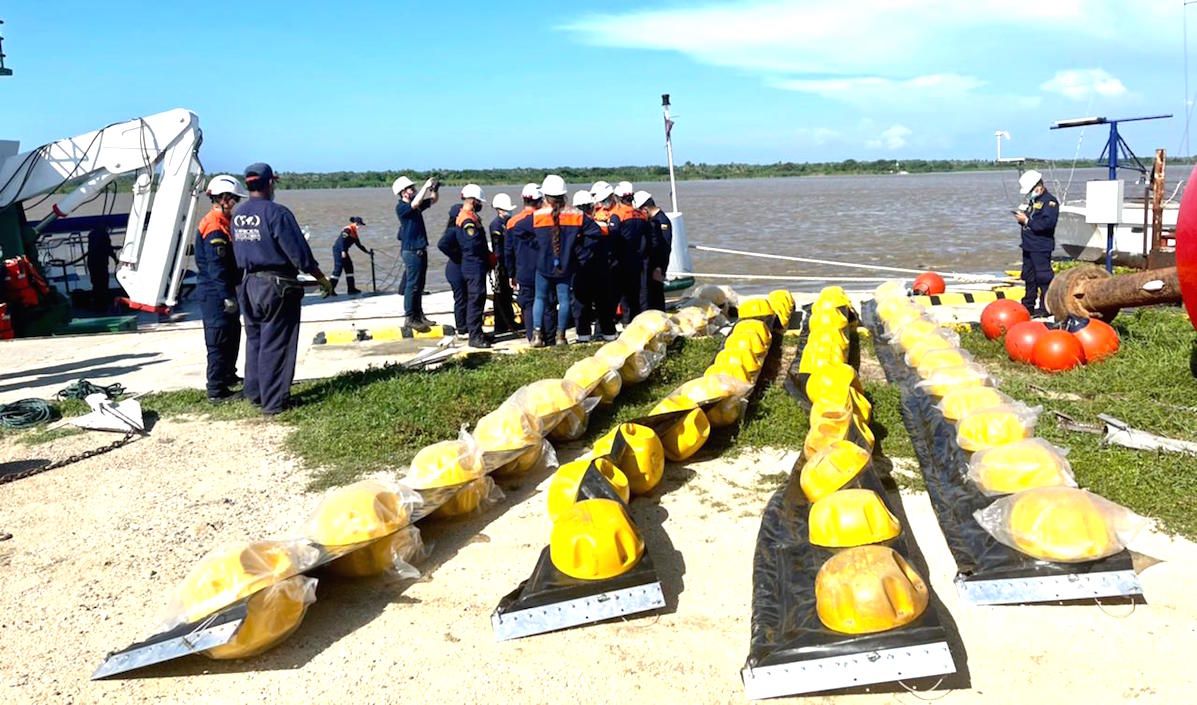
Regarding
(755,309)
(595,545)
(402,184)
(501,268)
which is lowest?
(595,545)

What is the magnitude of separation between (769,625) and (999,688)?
894 millimetres

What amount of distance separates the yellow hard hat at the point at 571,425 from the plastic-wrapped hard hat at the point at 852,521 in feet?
7.66

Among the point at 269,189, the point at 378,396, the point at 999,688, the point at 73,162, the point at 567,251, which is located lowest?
the point at 999,688

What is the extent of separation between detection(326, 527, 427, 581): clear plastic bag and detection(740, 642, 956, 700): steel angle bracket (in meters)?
1.89

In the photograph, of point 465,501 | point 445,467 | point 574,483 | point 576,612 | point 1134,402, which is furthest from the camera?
point 1134,402

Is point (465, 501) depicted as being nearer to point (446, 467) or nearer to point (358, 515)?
point (446, 467)

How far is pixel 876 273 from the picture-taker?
18.2m

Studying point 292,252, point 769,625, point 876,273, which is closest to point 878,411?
point 769,625

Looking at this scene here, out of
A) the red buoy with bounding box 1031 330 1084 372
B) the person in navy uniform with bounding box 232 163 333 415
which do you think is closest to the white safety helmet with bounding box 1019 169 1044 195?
the red buoy with bounding box 1031 330 1084 372

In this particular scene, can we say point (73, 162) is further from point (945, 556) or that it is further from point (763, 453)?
point (945, 556)

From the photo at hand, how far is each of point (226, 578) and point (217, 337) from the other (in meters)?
4.62

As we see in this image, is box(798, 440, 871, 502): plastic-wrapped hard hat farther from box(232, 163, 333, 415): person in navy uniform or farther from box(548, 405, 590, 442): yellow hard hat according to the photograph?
box(232, 163, 333, 415): person in navy uniform

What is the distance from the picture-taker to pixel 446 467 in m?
5.20

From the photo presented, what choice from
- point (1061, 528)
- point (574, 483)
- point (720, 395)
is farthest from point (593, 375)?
point (1061, 528)
